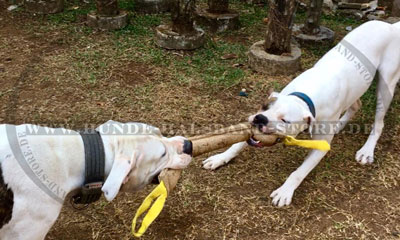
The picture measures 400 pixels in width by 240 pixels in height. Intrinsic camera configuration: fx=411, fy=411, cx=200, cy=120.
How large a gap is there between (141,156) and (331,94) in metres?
A: 1.90

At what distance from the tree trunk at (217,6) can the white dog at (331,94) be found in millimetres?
3318

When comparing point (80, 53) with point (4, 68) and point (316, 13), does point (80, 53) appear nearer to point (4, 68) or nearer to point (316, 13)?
point (4, 68)

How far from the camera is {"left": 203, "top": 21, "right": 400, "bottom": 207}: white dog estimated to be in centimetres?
326

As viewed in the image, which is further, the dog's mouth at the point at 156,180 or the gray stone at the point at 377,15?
the gray stone at the point at 377,15

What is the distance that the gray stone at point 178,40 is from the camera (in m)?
6.19

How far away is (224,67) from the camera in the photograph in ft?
19.4

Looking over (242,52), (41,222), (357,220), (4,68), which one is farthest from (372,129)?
(4,68)

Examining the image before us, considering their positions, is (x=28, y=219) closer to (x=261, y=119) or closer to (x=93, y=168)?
(x=93, y=168)

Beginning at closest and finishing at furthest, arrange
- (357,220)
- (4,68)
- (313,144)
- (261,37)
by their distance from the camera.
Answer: (313,144)
(357,220)
(4,68)
(261,37)

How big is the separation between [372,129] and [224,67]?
2.23m

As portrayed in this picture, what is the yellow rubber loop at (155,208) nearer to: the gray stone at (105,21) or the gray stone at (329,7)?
the gray stone at (105,21)

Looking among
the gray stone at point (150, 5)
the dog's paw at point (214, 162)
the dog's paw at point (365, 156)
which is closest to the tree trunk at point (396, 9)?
the gray stone at point (150, 5)

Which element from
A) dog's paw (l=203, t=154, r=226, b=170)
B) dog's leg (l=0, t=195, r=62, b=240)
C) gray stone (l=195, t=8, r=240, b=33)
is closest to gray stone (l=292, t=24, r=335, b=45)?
gray stone (l=195, t=8, r=240, b=33)

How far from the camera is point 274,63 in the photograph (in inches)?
227
